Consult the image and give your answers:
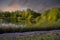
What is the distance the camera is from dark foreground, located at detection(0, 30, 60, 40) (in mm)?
3922

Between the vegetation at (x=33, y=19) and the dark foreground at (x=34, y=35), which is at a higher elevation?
the vegetation at (x=33, y=19)

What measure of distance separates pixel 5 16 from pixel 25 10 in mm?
566

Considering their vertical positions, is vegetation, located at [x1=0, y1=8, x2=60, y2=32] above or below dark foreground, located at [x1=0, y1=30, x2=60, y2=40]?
above

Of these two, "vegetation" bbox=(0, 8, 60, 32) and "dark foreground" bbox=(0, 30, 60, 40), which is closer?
"dark foreground" bbox=(0, 30, 60, 40)

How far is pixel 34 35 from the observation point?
13.2 ft

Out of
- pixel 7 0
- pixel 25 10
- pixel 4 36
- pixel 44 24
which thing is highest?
pixel 7 0

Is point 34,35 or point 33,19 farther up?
point 33,19

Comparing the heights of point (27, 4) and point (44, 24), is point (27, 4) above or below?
above

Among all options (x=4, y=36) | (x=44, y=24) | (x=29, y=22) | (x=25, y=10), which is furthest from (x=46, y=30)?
(x=4, y=36)

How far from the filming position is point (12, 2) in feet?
13.5

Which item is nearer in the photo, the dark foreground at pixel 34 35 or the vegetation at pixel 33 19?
the dark foreground at pixel 34 35

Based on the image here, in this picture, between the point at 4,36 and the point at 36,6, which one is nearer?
the point at 4,36

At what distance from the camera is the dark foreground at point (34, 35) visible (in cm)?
392

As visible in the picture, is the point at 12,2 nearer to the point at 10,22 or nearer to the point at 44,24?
the point at 10,22
